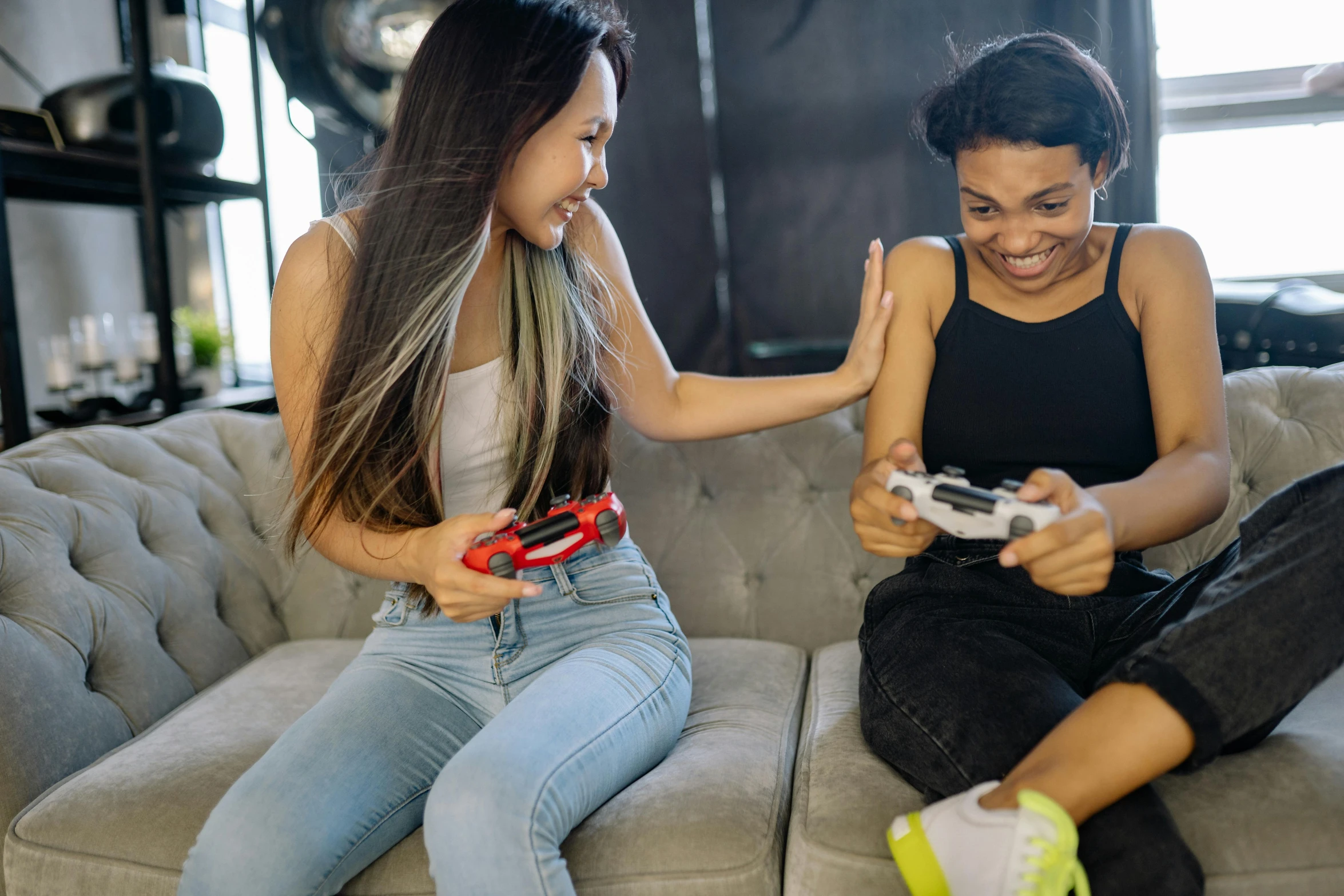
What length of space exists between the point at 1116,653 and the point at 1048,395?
1.01 feet

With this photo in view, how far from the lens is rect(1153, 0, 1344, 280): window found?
2.12 m

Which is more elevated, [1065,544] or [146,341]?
[146,341]

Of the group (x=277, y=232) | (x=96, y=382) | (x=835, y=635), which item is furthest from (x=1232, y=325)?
(x=277, y=232)

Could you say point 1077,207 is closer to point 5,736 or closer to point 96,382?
point 5,736

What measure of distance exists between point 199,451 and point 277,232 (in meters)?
1.81

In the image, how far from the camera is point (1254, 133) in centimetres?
217

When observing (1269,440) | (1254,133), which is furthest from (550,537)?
(1254,133)

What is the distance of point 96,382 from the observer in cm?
227

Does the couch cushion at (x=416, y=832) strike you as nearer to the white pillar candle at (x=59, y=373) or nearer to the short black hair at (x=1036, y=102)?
the short black hair at (x=1036, y=102)

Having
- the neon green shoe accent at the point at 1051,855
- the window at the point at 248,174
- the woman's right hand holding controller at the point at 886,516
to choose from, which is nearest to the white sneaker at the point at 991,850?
the neon green shoe accent at the point at 1051,855

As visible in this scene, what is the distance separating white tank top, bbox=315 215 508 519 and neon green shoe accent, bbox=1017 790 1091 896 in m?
0.65

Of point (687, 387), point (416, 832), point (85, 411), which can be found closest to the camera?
point (416, 832)

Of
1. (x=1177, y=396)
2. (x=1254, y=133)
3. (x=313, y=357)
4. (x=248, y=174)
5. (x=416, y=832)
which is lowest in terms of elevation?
(x=416, y=832)

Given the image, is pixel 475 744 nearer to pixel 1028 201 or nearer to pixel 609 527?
pixel 609 527
